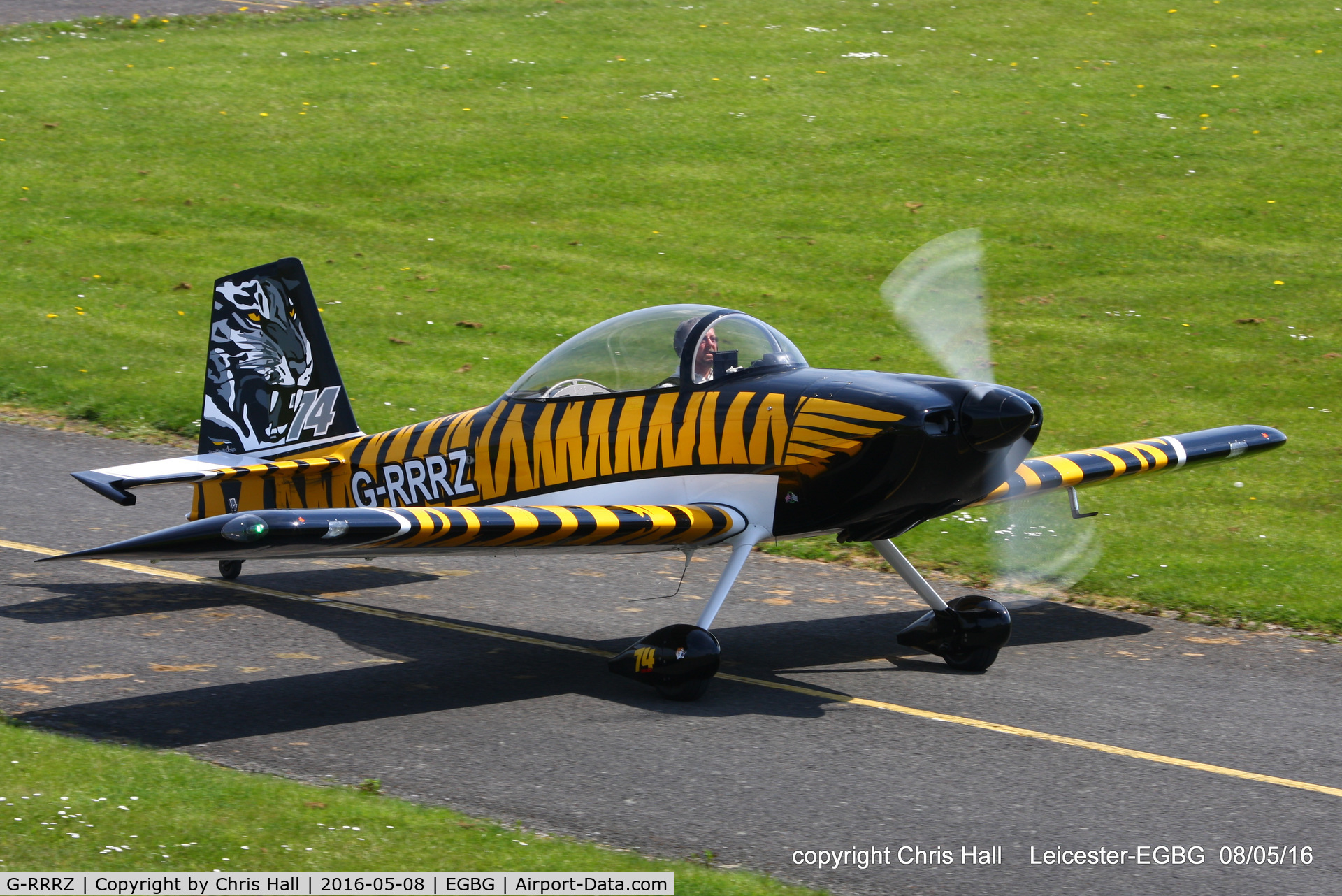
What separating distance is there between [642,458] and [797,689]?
1.75 m

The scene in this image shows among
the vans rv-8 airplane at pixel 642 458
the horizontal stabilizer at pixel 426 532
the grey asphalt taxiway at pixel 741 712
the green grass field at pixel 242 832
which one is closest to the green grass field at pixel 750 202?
the grey asphalt taxiway at pixel 741 712

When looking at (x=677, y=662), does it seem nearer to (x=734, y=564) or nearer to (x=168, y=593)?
(x=734, y=564)

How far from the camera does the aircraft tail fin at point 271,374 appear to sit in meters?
10.5

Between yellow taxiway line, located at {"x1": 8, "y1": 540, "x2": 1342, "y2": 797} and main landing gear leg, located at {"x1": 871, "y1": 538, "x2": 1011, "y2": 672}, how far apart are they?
88cm

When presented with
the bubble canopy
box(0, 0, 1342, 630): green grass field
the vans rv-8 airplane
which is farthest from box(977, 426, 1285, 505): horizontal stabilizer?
the bubble canopy

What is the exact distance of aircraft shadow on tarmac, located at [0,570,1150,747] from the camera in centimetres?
780


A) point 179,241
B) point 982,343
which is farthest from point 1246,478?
point 179,241

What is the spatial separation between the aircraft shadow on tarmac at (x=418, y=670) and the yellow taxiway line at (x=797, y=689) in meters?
0.09

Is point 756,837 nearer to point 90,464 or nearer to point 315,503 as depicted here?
point 315,503

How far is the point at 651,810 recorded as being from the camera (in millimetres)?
6688

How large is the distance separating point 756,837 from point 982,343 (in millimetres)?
3568

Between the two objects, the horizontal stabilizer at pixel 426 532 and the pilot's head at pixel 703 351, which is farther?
the pilot's head at pixel 703 351

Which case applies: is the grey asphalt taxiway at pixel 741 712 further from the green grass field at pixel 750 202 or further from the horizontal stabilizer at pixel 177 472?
the green grass field at pixel 750 202

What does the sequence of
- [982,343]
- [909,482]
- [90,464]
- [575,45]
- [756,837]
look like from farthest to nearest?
[575,45], [90,464], [982,343], [909,482], [756,837]
